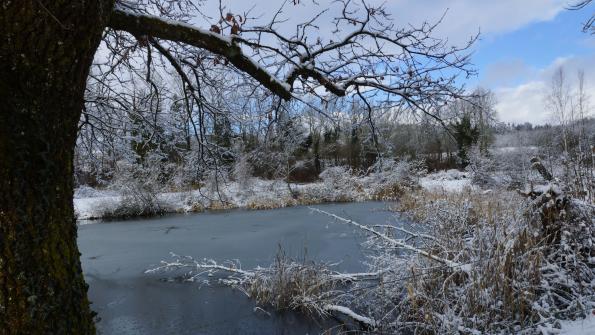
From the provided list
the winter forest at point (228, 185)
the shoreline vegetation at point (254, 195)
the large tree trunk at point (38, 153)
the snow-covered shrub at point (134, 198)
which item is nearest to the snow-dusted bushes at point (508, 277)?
the winter forest at point (228, 185)

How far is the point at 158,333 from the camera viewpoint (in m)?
5.25

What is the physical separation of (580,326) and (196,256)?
23.5 ft

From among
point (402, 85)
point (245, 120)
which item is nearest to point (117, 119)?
point (245, 120)

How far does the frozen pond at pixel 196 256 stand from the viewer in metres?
5.48

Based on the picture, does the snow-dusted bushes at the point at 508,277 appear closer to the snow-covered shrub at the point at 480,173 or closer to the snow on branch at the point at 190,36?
the snow-covered shrub at the point at 480,173

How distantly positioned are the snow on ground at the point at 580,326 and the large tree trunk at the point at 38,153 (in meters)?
3.23

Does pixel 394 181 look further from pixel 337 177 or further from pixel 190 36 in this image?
pixel 190 36

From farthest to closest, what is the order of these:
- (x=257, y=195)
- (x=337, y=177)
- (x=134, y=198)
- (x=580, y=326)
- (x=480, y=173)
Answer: (x=337, y=177) → (x=257, y=195) → (x=134, y=198) → (x=580, y=326) → (x=480, y=173)

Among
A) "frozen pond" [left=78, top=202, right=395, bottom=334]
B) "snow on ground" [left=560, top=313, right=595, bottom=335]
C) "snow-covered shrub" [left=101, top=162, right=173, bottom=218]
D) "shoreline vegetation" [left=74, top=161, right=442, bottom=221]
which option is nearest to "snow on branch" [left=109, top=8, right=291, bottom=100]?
"snow on ground" [left=560, top=313, right=595, bottom=335]

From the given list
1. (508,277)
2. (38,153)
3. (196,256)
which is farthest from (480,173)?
(196,256)

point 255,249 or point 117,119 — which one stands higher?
point 117,119

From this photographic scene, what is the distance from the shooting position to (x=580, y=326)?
3.19 metres

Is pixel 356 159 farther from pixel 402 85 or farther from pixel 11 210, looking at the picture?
pixel 11 210

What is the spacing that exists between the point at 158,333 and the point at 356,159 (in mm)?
20722
